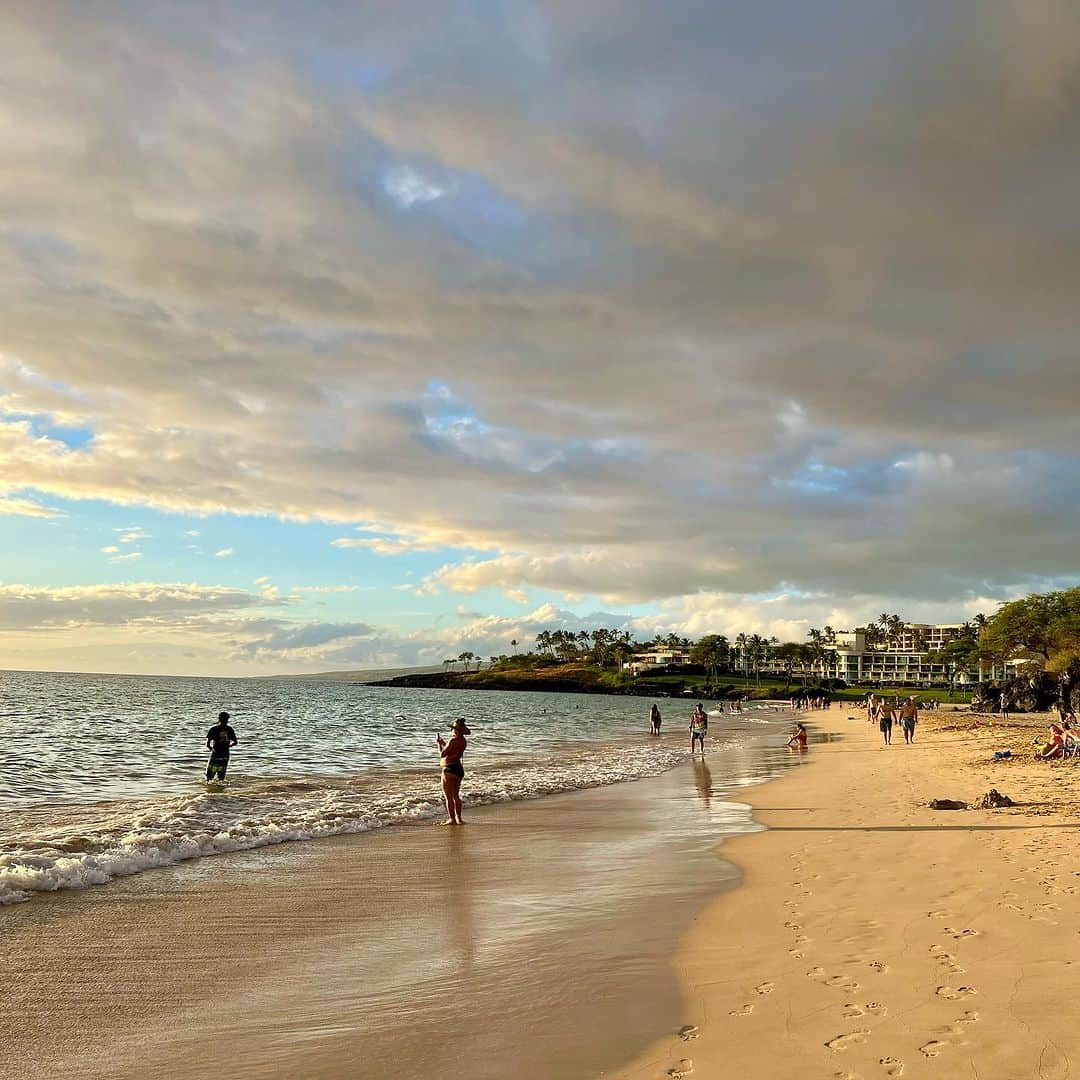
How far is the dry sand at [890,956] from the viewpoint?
5176 millimetres

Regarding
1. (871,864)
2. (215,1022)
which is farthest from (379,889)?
(871,864)

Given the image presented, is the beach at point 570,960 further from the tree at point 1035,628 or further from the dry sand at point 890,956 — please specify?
the tree at point 1035,628

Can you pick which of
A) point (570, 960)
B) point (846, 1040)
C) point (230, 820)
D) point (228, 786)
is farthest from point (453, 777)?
point (846, 1040)

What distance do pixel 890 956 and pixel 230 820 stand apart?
12.5m

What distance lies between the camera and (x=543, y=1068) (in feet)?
17.3

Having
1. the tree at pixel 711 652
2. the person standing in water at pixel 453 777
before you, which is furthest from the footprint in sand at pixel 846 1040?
the tree at pixel 711 652

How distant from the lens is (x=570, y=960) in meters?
7.48

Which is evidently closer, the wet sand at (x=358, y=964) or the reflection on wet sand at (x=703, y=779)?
the wet sand at (x=358, y=964)

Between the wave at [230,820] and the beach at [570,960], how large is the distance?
1.95 ft

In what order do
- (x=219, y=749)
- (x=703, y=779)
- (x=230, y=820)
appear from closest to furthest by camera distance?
(x=230, y=820) → (x=219, y=749) → (x=703, y=779)

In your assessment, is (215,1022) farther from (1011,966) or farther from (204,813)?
(204,813)

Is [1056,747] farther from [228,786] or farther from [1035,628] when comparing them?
[1035,628]

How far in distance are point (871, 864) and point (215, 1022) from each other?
855 cm

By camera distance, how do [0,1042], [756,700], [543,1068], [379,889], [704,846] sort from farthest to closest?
[756,700] → [704,846] → [379,889] → [0,1042] → [543,1068]
